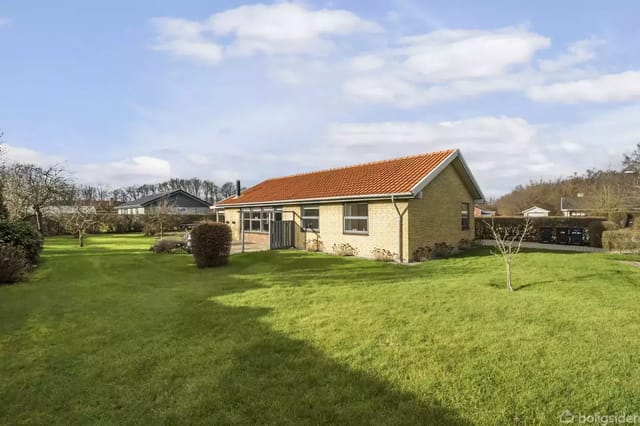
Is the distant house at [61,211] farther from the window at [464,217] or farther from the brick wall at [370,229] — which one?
the window at [464,217]

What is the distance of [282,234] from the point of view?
20.5 metres

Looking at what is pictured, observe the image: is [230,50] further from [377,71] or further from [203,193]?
[203,193]

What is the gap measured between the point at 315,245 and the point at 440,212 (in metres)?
6.64

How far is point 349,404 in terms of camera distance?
3770mm

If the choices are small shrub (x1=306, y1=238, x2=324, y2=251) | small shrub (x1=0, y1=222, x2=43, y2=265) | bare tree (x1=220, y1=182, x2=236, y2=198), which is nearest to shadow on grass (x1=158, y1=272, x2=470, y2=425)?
small shrub (x1=0, y1=222, x2=43, y2=265)

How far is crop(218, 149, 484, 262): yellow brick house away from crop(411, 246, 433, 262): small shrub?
193 millimetres

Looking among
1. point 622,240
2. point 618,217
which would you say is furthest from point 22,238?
point 618,217

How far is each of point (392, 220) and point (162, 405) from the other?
41.0 feet

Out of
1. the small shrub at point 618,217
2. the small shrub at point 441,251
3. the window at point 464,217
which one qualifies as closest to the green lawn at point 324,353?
the small shrub at point 441,251

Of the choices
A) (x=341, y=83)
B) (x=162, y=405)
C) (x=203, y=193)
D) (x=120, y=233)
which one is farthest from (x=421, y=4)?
(x=203, y=193)

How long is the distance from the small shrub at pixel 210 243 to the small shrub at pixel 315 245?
18.1 feet

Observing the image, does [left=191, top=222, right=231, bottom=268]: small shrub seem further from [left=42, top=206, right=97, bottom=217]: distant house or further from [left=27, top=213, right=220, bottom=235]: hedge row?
[left=42, top=206, right=97, bottom=217]: distant house

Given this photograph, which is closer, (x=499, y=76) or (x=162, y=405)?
(x=162, y=405)

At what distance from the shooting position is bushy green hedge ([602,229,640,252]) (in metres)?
17.0
